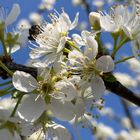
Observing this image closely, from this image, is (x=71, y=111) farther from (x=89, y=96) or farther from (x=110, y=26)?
(x=110, y=26)

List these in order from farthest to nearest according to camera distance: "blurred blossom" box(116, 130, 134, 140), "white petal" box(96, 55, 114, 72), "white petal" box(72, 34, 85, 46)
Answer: "blurred blossom" box(116, 130, 134, 140) → "white petal" box(72, 34, 85, 46) → "white petal" box(96, 55, 114, 72)

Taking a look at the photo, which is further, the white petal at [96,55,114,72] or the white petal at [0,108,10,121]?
the white petal at [0,108,10,121]

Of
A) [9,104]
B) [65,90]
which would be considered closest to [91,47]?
[65,90]

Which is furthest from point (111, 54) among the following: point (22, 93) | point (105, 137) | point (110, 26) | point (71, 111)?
point (105, 137)

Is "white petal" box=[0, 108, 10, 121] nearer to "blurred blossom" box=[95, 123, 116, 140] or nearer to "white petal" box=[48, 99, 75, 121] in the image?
"white petal" box=[48, 99, 75, 121]

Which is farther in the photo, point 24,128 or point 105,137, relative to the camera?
point 105,137

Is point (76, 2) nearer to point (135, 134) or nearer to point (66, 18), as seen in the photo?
point (135, 134)

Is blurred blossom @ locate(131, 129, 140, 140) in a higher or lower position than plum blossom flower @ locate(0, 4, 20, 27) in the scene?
lower

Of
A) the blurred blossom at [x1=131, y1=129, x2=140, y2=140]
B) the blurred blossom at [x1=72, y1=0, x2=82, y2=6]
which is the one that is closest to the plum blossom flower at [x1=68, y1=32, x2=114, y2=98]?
the blurred blossom at [x1=131, y1=129, x2=140, y2=140]
